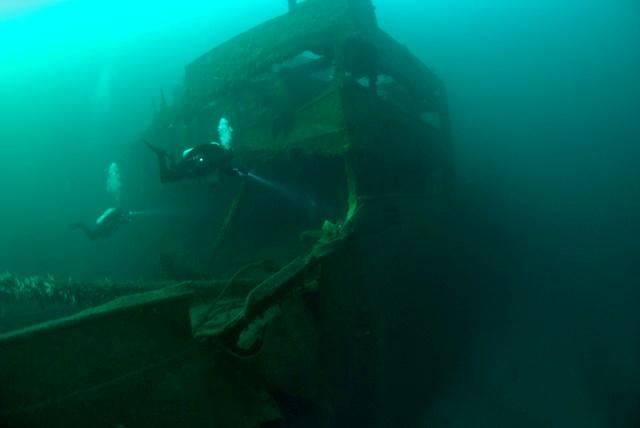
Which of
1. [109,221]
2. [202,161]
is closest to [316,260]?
[202,161]

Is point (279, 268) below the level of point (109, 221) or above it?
above

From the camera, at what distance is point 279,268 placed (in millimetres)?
5012

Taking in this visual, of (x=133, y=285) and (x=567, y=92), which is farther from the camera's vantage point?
(x=567, y=92)

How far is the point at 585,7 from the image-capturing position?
39.0 metres

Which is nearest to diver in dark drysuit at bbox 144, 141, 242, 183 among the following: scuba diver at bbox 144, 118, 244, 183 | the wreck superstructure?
scuba diver at bbox 144, 118, 244, 183

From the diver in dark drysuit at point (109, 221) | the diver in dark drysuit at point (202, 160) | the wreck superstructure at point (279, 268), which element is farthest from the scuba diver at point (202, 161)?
the diver in dark drysuit at point (109, 221)

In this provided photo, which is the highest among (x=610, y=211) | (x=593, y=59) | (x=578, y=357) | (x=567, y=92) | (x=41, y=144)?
(x=593, y=59)

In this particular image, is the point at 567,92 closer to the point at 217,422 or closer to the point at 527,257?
the point at 527,257

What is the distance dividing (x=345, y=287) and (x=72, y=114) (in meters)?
42.4

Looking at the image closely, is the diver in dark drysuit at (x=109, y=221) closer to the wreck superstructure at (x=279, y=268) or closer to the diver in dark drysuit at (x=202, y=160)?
the wreck superstructure at (x=279, y=268)

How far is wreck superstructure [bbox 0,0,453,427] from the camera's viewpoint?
→ 240 centimetres

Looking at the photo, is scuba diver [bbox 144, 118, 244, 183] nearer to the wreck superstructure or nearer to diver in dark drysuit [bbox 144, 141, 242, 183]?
diver in dark drysuit [bbox 144, 141, 242, 183]

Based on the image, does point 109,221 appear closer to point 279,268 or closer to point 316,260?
point 279,268

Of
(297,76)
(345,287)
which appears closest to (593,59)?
(297,76)
